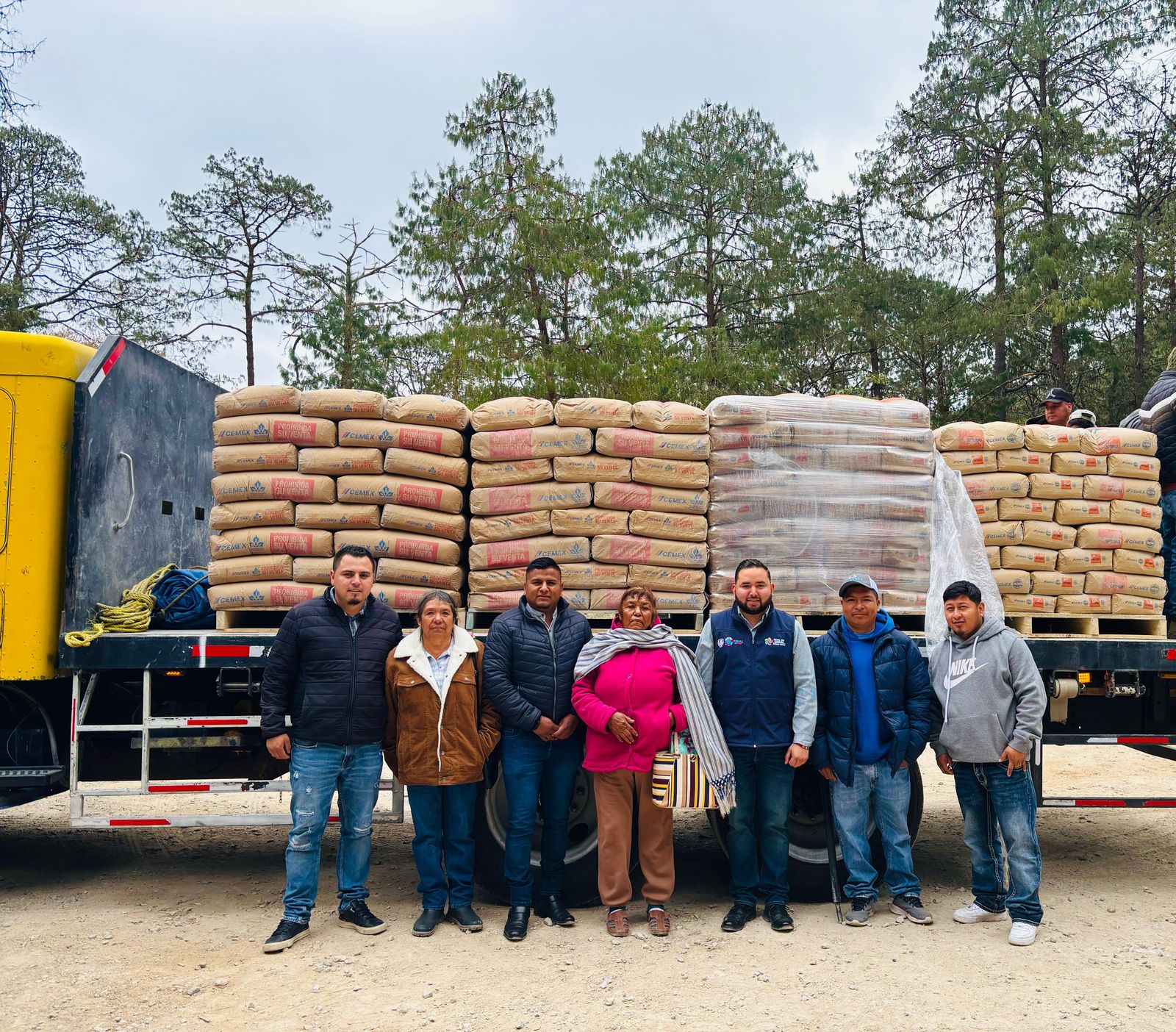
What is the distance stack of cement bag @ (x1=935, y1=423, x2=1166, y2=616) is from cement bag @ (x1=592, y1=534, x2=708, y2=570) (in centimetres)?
156

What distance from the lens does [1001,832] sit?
5195 mm

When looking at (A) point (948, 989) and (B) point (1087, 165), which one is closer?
(A) point (948, 989)

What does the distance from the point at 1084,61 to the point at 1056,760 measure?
1348cm

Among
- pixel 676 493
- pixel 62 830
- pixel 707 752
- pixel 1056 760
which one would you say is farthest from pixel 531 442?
pixel 1056 760

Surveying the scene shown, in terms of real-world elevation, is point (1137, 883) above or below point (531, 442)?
below

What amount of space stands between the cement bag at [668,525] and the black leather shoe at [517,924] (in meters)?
1.94

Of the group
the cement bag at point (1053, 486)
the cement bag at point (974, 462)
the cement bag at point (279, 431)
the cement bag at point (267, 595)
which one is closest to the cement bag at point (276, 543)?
the cement bag at point (267, 595)

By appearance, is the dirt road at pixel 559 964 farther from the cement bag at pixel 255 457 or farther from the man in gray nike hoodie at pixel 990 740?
the cement bag at pixel 255 457

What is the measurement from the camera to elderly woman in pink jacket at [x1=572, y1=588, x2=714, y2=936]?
5043mm

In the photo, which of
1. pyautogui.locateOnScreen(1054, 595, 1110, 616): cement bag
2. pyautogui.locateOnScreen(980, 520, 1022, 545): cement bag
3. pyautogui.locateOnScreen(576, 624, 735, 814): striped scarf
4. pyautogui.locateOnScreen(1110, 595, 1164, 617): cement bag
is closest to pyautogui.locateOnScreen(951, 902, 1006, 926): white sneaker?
pyautogui.locateOnScreen(576, 624, 735, 814): striped scarf

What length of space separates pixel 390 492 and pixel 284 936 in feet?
7.14

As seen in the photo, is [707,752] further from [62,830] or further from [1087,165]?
[1087,165]

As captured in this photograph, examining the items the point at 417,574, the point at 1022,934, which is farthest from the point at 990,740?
the point at 417,574

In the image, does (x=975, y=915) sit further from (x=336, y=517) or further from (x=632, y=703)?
(x=336, y=517)
